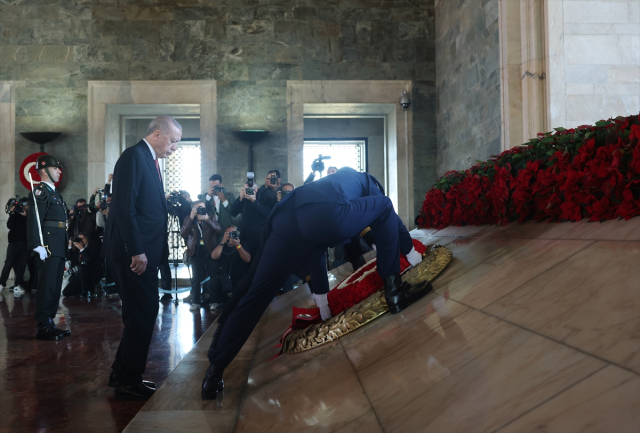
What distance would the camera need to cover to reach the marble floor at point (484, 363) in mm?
1390

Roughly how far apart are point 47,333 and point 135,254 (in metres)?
2.44

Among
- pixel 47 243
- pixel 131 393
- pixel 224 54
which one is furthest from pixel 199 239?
pixel 224 54

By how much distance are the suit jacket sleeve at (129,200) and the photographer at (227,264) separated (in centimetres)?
330

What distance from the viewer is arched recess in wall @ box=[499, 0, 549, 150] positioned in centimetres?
671

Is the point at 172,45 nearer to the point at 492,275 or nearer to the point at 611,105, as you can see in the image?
the point at 611,105

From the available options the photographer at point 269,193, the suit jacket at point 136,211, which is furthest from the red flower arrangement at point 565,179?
the photographer at point 269,193

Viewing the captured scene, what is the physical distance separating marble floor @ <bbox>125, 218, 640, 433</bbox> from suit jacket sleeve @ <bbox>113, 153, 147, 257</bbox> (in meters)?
0.93

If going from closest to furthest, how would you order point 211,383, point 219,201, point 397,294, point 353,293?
point 211,383, point 397,294, point 353,293, point 219,201

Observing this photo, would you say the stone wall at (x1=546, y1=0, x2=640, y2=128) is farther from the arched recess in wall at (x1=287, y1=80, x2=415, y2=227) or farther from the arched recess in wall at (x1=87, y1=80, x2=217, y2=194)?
the arched recess in wall at (x1=87, y1=80, x2=217, y2=194)

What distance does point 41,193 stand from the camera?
5.09 metres

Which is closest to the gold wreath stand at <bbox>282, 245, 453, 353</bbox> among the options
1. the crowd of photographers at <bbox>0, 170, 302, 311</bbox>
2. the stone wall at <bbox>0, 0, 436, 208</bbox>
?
the crowd of photographers at <bbox>0, 170, 302, 311</bbox>

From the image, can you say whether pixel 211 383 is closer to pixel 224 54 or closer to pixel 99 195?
pixel 99 195

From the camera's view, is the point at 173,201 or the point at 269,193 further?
the point at 269,193

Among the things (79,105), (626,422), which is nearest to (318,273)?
(626,422)
